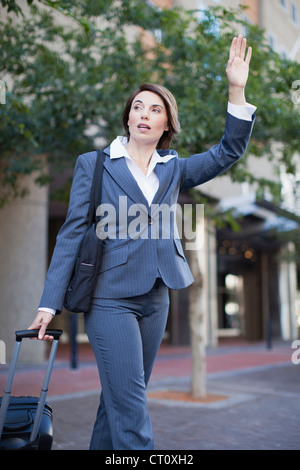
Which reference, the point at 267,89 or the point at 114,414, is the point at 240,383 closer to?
the point at 267,89

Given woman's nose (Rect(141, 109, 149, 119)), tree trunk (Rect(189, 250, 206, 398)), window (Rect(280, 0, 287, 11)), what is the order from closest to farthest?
woman's nose (Rect(141, 109, 149, 119))
tree trunk (Rect(189, 250, 206, 398))
window (Rect(280, 0, 287, 11))

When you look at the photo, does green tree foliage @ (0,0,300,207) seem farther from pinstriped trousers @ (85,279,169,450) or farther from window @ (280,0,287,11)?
window @ (280,0,287,11)

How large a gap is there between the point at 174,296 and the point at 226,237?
474cm

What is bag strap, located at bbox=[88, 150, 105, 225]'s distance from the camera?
218 centimetres

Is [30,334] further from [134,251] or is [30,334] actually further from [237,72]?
[237,72]

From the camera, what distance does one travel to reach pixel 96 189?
7.25ft

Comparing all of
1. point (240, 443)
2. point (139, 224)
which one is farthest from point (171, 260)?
point (240, 443)

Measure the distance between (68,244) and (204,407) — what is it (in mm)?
5004

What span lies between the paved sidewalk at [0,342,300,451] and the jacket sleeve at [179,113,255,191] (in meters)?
2.85

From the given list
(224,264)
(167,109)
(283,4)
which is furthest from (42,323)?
(224,264)

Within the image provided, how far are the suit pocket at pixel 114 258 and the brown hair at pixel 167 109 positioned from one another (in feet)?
2.28

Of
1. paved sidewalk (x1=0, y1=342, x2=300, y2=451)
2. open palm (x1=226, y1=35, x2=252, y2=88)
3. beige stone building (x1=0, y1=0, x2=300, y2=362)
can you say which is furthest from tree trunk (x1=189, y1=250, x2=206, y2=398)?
open palm (x1=226, y1=35, x2=252, y2=88)

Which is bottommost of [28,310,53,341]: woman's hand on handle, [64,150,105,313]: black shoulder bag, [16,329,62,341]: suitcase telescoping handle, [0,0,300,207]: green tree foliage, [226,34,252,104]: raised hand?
[16,329,62,341]: suitcase telescoping handle
